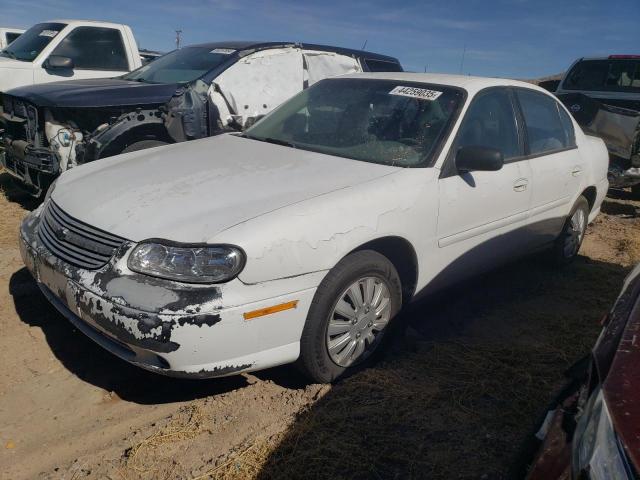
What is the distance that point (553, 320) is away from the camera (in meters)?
4.21

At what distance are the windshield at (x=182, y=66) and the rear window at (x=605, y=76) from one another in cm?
620

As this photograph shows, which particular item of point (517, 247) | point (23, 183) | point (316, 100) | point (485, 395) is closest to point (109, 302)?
point (485, 395)

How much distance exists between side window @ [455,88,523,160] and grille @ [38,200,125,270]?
2.17 metres

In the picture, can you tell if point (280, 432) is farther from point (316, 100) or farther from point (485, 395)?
point (316, 100)

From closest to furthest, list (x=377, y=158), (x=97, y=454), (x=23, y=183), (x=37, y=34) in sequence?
(x=97, y=454), (x=377, y=158), (x=23, y=183), (x=37, y=34)

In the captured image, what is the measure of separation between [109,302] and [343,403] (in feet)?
4.12

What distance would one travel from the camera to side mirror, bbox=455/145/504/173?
339 centimetres

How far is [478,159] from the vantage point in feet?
11.1

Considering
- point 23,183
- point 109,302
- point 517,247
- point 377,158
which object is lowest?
point 23,183

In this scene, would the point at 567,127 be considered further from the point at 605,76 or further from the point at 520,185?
the point at 605,76

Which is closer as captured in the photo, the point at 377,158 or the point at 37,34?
the point at 377,158

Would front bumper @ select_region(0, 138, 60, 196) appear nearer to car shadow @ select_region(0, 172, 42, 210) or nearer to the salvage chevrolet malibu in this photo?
car shadow @ select_region(0, 172, 42, 210)

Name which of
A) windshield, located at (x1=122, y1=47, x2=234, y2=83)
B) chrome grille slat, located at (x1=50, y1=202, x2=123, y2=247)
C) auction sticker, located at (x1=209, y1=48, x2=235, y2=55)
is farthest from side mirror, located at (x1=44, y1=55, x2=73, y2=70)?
chrome grille slat, located at (x1=50, y1=202, x2=123, y2=247)

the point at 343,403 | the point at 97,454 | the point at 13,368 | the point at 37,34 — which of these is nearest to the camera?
the point at 97,454
